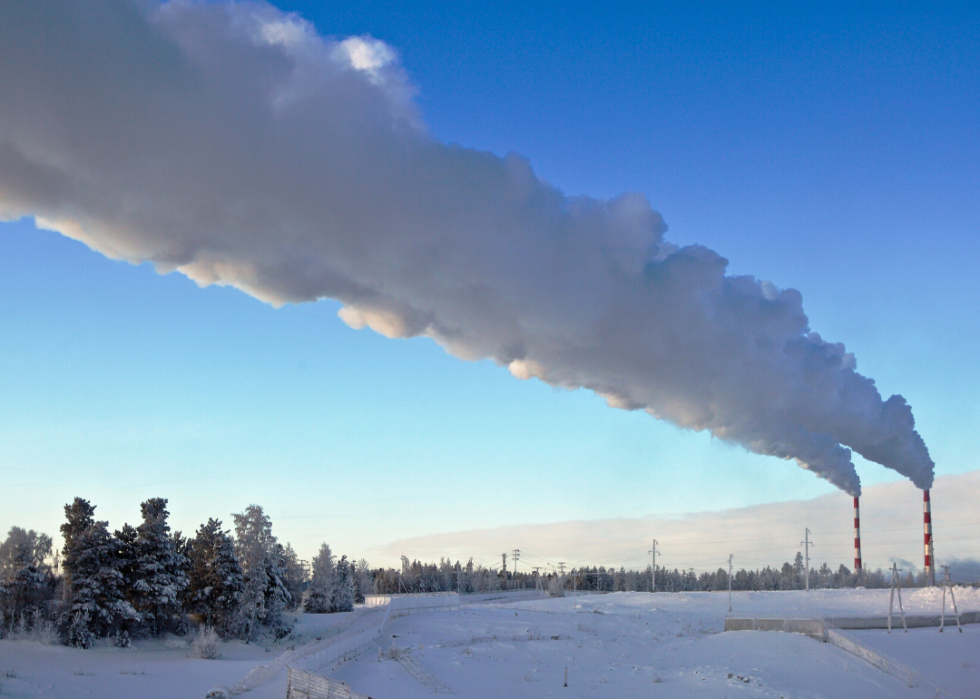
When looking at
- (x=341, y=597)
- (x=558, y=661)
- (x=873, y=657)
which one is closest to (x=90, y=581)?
(x=558, y=661)

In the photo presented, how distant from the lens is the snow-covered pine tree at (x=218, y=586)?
189 ft

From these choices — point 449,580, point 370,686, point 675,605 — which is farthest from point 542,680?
point 449,580

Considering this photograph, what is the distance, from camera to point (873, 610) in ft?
219

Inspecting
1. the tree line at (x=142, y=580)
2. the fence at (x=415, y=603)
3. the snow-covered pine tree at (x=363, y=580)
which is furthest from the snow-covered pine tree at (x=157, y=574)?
the snow-covered pine tree at (x=363, y=580)

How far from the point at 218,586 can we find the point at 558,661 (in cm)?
2405

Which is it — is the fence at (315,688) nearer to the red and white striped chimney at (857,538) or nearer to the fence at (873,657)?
the fence at (873,657)

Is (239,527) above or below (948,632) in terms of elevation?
above

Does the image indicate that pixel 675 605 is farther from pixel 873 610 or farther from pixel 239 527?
pixel 239 527

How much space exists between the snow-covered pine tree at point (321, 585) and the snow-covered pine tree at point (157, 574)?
20152 mm

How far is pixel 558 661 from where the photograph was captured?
50.3m

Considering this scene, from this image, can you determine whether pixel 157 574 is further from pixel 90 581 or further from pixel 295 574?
pixel 295 574

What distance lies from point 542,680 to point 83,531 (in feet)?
95.2

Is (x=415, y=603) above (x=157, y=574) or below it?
below

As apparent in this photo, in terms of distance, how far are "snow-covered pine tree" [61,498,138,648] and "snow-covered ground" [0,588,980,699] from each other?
1.97m
